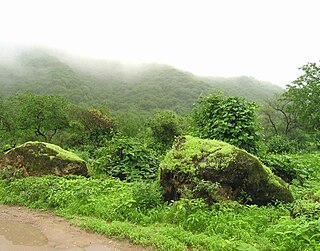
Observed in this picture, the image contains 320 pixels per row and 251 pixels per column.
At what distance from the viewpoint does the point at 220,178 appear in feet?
23.9

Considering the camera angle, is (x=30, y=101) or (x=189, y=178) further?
(x=30, y=101)

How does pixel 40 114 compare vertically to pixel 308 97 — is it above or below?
below

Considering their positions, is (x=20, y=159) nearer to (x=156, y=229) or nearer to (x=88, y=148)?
(x=156, y=229)

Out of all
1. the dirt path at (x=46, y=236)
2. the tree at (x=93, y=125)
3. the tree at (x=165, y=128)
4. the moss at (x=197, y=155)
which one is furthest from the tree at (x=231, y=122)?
the tree at (x=93, y=125)

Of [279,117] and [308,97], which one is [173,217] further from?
[279,117]

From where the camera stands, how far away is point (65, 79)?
83.8 meters

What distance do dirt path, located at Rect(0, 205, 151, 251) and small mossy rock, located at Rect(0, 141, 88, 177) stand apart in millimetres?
3586

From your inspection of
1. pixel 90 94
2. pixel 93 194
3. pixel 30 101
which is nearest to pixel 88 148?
pixel 30 101

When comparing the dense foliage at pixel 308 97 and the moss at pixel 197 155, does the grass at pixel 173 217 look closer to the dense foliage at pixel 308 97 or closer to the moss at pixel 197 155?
the moss at pixel 197 155

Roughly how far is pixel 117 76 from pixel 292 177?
110 metres

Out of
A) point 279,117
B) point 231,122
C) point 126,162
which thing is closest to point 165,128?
point 126,162

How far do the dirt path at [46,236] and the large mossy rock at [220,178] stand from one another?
2.32m

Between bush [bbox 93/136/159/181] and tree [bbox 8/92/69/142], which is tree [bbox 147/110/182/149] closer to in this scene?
bush [bbox 93/136/159/181]

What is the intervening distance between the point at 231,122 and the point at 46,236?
6991 mm
